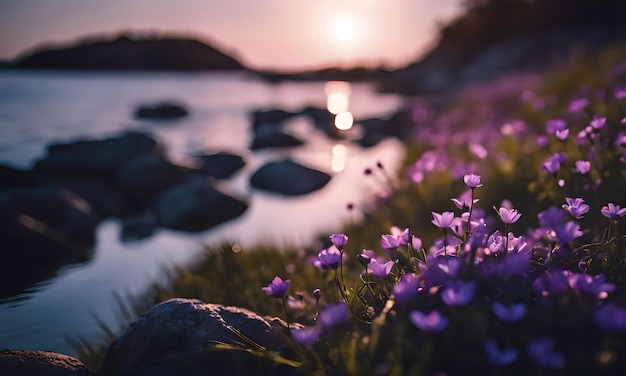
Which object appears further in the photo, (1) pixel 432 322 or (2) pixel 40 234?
(2) pixel 40 234

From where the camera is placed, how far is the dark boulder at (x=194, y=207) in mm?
7660

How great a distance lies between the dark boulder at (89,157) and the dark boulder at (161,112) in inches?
593

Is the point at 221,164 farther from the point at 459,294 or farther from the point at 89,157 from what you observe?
the point at 459,294

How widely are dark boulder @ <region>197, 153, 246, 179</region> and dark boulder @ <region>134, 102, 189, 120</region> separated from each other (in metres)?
14.9

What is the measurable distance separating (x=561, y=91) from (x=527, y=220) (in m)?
5.35

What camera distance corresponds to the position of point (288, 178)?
971cm

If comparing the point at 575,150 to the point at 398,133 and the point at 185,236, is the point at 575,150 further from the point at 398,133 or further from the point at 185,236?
the point at 398,133

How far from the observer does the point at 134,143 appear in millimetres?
11500

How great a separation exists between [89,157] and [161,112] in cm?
1596

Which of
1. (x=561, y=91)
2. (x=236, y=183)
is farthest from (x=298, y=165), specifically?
(x=561, y=91)

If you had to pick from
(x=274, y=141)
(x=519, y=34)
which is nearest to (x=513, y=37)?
(x=519, y=34)

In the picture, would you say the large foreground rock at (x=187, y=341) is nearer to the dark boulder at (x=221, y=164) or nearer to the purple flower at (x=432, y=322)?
the purple flower at (x=432, y=322)

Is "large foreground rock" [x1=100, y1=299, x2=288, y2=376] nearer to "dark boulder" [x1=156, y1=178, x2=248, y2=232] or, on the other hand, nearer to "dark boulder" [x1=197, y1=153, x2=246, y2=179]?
"dark boulder" [x1=156, y1=178, x2=248, y2=232]

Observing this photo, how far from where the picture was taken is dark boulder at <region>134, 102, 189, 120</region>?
25.8 m
